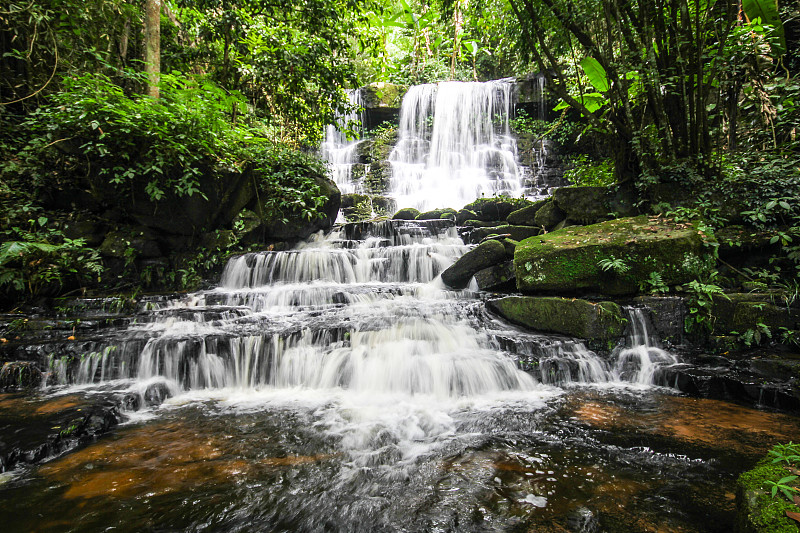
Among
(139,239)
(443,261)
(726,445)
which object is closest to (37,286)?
(139,239)

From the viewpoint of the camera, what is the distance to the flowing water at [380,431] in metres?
2.04

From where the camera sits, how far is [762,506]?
1.53m

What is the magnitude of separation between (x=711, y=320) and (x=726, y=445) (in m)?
2.43

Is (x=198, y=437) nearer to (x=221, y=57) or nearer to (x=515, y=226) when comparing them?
(x=515, y=226)

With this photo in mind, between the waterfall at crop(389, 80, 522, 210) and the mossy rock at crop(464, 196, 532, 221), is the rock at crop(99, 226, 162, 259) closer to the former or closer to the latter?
the mossy rock at crop(464, 196, 532, 221)

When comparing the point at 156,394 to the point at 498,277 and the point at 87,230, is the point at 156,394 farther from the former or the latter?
the point at 498,277

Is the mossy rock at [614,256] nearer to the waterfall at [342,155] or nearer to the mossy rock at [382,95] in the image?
the waterfall at [342,155]

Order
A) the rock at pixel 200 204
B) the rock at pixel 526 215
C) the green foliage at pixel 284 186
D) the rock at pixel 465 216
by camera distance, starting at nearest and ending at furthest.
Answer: the rock at pixel 200 204
the green foliage at pixel 284 186
the rock at pixel 526 215
the rock at pixel 465 216

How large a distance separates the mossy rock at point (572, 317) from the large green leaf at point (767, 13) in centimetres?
553

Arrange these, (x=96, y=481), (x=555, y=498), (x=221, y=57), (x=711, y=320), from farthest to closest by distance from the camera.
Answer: (x=221, y=57) → (x=711, y=320) → (x=96, y=481) → (x=555, y=498)

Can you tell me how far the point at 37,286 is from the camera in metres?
5.73

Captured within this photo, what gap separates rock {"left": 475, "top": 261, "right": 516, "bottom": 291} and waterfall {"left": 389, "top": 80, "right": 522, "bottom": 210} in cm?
702

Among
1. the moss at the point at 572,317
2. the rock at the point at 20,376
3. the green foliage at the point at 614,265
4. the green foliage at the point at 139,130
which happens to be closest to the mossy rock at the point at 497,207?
the green foliage at the point at 614,265

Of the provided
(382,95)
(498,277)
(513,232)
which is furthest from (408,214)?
(382,95)
